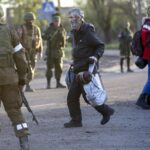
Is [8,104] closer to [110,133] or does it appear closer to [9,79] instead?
[9,79]

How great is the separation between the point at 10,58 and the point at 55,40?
990 cm

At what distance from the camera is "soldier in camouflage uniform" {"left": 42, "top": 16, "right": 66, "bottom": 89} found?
18297 millimetres

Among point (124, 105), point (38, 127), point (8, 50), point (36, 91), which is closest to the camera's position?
point (8, 50)

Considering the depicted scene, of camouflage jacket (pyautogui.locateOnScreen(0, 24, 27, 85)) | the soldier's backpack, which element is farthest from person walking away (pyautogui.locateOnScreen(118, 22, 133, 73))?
camouflage jacket (pyautogui.locateOnScreen(0, 24, 27, 85))

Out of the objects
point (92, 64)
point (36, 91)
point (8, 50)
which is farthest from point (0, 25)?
point (36, 91)

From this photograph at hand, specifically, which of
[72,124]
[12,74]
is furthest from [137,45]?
[12,74]

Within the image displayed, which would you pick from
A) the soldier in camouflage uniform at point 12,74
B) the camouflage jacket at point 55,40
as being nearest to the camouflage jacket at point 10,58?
the soldier in camouflage uniform at point 12,74

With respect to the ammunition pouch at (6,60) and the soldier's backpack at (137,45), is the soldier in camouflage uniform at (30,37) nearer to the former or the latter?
the soldier's backpack at (137,45)

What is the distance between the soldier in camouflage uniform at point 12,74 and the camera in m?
8.57

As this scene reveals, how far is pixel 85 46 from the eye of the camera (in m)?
10.5

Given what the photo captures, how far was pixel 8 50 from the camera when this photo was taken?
855 cm

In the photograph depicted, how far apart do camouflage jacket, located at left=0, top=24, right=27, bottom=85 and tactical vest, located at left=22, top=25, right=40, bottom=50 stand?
7.96 metres

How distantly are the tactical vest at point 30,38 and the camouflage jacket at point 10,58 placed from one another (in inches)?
314

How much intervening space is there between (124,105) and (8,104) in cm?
514
